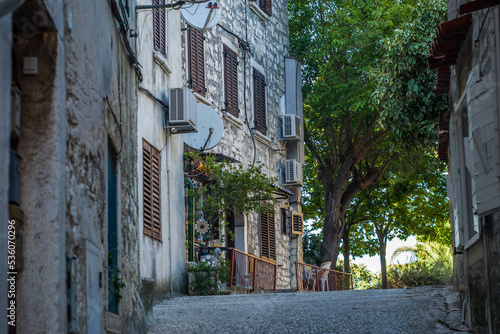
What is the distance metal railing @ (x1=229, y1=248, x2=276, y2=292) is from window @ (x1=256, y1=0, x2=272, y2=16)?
23.2 feet

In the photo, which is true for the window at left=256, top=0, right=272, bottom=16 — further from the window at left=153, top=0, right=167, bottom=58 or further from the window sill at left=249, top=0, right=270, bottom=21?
the window at left=153, top=0, right=167, bottom=58

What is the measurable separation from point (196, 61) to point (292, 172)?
5536mm

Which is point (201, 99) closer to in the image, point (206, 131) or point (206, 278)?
point (206, 131)

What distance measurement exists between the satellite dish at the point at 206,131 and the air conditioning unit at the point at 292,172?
551 cm

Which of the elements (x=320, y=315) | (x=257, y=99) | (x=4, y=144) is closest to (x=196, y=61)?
(x=257, y=99)

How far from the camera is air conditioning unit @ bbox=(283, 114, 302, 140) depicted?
819 inches

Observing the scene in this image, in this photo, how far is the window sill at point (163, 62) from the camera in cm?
1352

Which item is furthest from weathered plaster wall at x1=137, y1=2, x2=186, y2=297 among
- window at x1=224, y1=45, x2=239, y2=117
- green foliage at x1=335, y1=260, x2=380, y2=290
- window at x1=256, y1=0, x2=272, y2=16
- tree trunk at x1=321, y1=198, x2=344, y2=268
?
green foliage at x1=335, y1=260, x2=380, y2=290

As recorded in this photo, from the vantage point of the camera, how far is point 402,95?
45.0 feet

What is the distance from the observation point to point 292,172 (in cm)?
2078

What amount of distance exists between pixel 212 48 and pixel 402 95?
521 centimetres

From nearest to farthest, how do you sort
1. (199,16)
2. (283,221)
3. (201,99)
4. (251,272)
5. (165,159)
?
(165,159), (199,16), (201,99), (251,272), (283,221)

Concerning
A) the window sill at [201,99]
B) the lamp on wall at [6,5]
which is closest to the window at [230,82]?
the window sill at [201,99]

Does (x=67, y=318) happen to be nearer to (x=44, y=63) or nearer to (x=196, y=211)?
(x=44, y=63)
